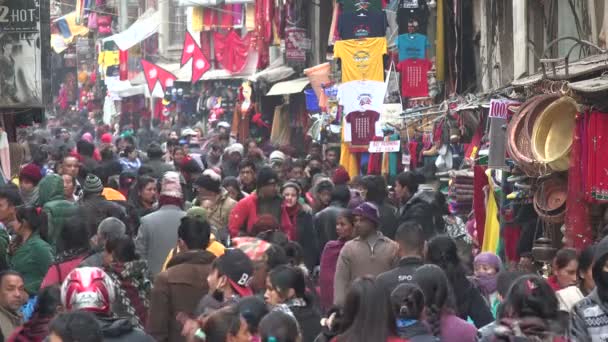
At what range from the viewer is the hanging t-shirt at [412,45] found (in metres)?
22.0

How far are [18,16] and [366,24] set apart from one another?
1057cm

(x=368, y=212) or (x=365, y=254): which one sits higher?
(x=368, y=212)

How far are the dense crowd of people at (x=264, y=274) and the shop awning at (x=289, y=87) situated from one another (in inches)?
664

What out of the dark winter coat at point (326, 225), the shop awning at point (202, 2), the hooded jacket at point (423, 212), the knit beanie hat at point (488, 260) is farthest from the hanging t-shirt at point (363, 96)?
the shop awning at point (202, 2)

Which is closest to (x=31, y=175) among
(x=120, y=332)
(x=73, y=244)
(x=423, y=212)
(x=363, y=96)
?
(x=423, y=212)

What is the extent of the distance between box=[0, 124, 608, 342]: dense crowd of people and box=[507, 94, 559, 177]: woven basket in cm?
79

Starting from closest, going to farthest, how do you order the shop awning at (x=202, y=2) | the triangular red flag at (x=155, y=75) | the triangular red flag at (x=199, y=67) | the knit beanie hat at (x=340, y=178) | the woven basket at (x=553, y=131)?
the woven basket at (x=553, y=131), the knit beanie hat at (x=340, y=178), the triangular red flag at (x=199, y=67), the triangular red flag at (x=155, y=75), the shop awning at (x=202, y=2)

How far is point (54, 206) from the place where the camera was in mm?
11625

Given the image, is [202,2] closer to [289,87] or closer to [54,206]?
[289,87]

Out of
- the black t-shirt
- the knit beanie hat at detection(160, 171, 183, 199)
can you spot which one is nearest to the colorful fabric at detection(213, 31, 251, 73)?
the black t-shirt

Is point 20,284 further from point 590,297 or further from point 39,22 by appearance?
point 39,22

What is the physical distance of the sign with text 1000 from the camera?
48.4ft

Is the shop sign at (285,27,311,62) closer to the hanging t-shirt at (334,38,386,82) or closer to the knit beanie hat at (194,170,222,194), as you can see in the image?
the hanging t-shirt at (334,38,386,82)

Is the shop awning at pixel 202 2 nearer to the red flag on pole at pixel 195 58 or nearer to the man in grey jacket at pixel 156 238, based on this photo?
the red flag on pole at pixel 195 58
